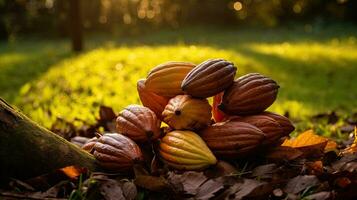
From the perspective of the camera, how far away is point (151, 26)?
81.6 ft

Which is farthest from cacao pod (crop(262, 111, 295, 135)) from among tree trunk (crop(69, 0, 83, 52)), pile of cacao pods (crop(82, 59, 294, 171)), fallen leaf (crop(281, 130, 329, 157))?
tree trunk (crop(69, 0, 83, 52))

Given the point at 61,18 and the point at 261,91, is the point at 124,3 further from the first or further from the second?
the point at 261,91

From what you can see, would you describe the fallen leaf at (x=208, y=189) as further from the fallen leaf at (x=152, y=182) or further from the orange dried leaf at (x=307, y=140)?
the orange dried leaf at (x=307, y=140)

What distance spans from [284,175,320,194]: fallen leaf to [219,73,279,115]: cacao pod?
617 millimetres

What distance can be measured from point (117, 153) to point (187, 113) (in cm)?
42

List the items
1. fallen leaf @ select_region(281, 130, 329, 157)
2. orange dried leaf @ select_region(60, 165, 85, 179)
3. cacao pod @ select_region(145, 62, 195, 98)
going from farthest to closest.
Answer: cacao pod @ select_region(145, 62, 195, 98) < fallen leaf @ select_region(281, 130, 329, 157) < orange dried leaf @ select_region(60, 165, 85, 179)

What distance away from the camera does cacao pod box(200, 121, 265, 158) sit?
2.98 m

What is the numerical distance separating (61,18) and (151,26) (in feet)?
12.3

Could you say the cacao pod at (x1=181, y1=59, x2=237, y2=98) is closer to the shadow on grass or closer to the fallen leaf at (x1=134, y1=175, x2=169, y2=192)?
the fallen leaf at (x1=134, y1=175, x2=169, y2=192)

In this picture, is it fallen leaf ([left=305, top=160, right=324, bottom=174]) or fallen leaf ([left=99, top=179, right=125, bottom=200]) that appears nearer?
fallen leaf ([left=99, top=179, right=125, bottom=200])

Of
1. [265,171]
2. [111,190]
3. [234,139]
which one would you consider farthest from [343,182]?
[111,190]

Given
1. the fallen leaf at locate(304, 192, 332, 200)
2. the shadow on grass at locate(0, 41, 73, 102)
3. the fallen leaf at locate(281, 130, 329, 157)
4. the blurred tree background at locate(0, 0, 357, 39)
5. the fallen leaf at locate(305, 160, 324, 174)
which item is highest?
the fallen leaf at locate(304, 192, 332, 200)

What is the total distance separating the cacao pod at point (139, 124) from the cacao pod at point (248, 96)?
39 cm

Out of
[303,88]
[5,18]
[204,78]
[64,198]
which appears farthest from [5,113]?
[5,18]
